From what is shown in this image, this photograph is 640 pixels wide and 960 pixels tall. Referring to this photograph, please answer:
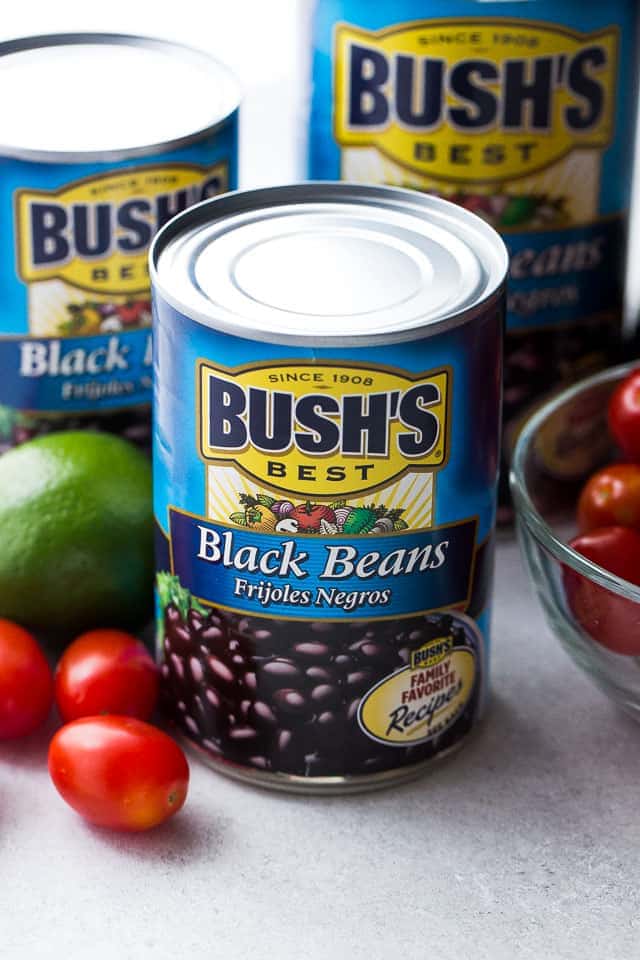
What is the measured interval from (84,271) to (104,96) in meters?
0.16

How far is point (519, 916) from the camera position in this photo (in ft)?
3.53

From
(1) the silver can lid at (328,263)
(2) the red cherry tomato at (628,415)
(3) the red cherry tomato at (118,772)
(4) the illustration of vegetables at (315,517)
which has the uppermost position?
(1) the silver can lid at (328,263)

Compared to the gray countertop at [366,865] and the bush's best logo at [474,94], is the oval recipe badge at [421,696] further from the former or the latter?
the bush's best logo at [474,94]

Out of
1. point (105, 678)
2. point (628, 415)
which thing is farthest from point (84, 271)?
point (628, 415)

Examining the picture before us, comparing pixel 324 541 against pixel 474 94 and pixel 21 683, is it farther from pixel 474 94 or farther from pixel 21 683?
pixel 474 94

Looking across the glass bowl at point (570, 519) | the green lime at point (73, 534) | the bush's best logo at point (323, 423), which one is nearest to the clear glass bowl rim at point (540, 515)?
the glass bowl at point (570, 519)

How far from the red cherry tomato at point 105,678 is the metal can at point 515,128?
0.39 meters

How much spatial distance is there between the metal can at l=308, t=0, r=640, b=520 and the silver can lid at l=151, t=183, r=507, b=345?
0.52 feet

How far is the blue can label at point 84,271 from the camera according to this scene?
1.23 metres

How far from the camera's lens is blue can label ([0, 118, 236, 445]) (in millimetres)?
1233

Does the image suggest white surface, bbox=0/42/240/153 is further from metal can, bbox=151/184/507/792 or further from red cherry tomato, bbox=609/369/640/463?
red cherry tomato, bbox=609/369/640/463

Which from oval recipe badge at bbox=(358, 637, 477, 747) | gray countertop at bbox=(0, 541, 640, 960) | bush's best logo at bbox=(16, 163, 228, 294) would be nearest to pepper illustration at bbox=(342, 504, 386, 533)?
oval recipe badge at bbox=(358, 637, 477, 747)

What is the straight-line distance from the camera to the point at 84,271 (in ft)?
4.18

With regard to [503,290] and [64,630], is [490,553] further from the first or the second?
[64,630]
